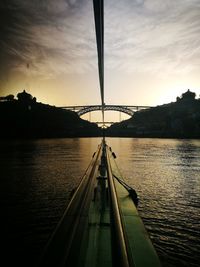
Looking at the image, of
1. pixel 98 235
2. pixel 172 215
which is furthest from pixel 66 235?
pixel 172 215

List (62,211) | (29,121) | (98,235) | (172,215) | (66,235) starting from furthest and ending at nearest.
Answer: (29,121) < (172,215) < (98,235) < (62,211) < (66,235)

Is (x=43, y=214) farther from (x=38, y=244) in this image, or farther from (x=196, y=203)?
(x=196, y=203)

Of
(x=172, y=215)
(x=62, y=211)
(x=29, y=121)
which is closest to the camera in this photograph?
(x=62, y=211)

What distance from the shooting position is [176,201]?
1667cm

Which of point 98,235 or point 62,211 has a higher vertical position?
point 62,211

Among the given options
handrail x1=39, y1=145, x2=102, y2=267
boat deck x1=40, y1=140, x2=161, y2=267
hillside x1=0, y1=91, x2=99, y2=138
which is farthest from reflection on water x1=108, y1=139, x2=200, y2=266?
hillside x1=0, y1=91, x2=99, y2=138

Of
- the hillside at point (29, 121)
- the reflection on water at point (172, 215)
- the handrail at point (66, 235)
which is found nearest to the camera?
the handrail at point (66, 235)

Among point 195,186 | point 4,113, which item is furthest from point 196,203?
point 4,113

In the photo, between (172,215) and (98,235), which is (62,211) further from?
(172,215)

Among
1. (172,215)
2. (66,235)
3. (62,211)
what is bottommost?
(172,215)

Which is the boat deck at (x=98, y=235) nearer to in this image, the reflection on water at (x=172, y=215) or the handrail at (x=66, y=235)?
the handrail at (x=66, y=235)

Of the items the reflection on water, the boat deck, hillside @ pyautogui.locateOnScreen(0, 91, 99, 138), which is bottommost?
the reflection on water

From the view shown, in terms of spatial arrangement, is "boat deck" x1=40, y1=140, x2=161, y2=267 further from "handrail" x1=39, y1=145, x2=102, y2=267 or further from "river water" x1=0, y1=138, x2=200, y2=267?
"river water" x1=0, y1=138, x2=200, y2=267

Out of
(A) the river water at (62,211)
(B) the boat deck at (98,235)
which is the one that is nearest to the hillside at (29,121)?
(A) the river water at (62,211)
